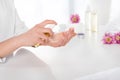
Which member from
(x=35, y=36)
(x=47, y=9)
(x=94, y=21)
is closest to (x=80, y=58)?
(x=35, y=36)

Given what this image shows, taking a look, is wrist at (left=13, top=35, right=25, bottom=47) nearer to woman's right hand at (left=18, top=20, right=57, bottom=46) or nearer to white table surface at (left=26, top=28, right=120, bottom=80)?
woman's right hand at (left=18, top=20, right=57, bottom=46)

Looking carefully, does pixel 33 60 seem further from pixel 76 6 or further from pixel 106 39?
pixel 76 6

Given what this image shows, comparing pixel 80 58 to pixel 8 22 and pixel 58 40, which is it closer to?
pixel 58 40

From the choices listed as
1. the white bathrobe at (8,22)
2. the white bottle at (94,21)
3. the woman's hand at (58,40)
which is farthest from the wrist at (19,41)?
the white bottle at (94,21)

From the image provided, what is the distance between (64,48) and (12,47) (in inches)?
13.1

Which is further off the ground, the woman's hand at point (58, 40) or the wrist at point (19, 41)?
the wrist at point (19, 41)

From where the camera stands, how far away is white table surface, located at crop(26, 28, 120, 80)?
92 centimetres

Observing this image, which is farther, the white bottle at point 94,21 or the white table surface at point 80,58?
the white bottle at point 94,21

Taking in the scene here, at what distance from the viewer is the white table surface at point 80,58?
0.92 meters

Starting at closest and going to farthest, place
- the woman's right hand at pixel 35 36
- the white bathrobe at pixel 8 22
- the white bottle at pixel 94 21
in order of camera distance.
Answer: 1. the woman's right hand at pixel 35 36
2. the white bathrobe at pixel 8 22
3. the white bottle at pixel 94 21

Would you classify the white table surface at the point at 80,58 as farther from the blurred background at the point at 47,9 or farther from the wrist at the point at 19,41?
the blurred background at the point at 47,9

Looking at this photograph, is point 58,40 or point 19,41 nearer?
point 19,41

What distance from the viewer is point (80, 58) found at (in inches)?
41.0

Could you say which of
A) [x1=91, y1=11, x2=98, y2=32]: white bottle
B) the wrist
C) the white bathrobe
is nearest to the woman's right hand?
the wrist
